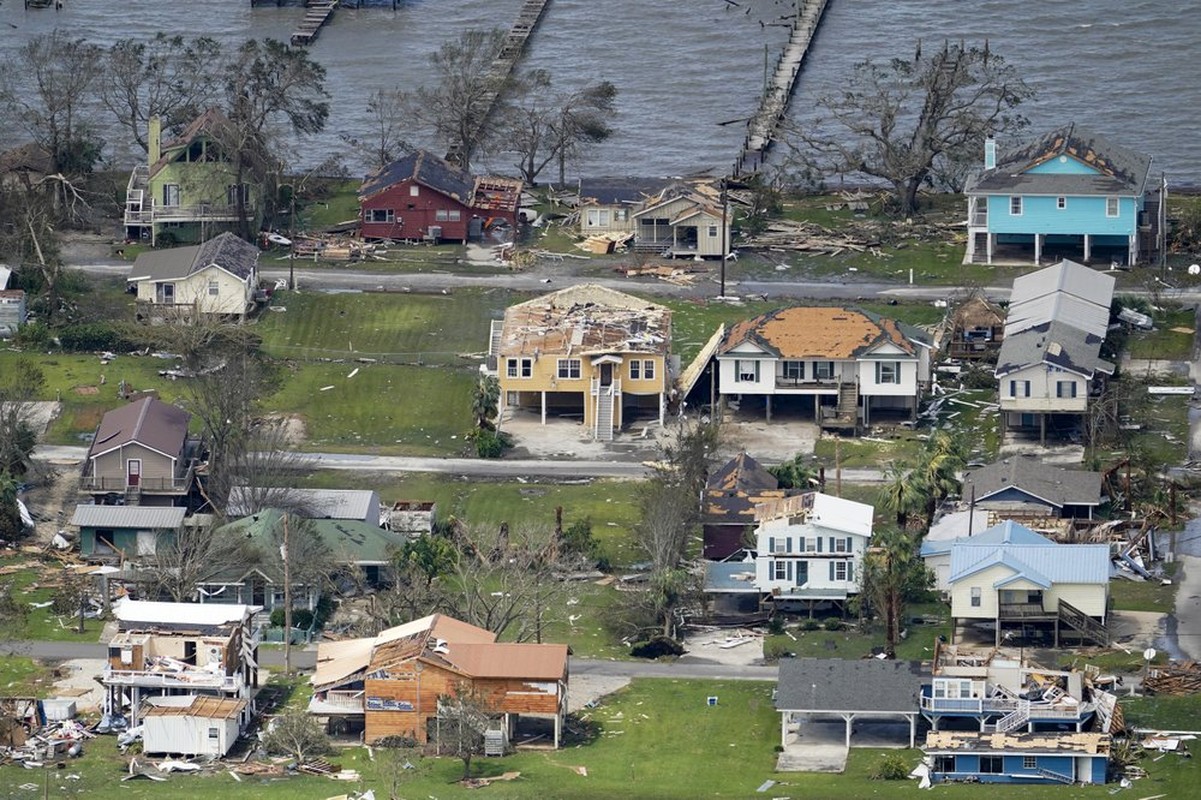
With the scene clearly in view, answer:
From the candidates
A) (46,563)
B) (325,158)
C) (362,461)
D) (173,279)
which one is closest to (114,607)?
(46,563)

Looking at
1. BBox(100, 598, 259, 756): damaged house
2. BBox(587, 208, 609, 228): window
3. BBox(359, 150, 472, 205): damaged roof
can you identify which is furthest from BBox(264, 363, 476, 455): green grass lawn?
BBox(100, 598, 259, 756): damaged house

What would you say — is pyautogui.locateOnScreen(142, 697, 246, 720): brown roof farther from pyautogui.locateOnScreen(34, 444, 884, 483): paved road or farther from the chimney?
the chimney

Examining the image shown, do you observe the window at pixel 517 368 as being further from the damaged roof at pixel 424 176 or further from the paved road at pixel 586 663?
the paved road at pixel 586 663

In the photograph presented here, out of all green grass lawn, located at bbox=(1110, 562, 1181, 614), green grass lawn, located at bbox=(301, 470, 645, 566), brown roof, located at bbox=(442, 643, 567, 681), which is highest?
green grass lawn, located at bbox=(301, 470, 645, 566)

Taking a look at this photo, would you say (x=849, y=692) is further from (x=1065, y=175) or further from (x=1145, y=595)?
(x=1065, y=175)

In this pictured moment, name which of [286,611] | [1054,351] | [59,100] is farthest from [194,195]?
[286,611]

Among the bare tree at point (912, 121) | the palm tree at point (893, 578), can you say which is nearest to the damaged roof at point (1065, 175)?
the bare tree at point (912, 121)
